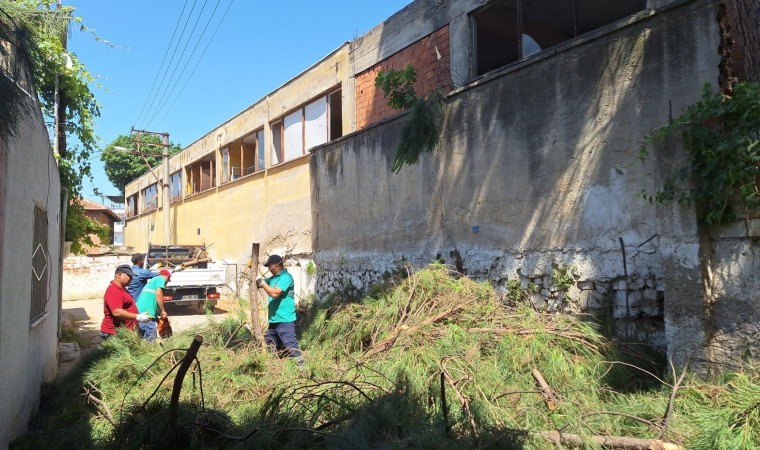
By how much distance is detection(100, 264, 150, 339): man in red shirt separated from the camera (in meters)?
6.18

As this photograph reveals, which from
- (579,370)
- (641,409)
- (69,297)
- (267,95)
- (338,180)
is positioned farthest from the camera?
(69,297)

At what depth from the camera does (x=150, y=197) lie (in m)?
28.7

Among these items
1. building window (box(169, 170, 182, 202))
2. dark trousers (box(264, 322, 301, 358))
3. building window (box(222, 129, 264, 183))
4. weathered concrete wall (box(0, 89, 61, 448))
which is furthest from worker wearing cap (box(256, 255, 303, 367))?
building window (box(169, 170, 182, 202))

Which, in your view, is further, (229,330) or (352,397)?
(229,330)

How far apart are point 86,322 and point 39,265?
25.6 feet

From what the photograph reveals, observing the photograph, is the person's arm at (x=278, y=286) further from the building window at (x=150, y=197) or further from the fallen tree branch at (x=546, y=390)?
the building window at (x=150, y=197)

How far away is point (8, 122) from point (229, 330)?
14.5 ft

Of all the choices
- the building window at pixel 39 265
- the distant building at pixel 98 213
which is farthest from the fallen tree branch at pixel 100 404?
the distant building at pixel 98 213

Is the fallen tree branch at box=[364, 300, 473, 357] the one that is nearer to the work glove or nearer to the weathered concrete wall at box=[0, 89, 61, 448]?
the work glove

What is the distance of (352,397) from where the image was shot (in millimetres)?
3943

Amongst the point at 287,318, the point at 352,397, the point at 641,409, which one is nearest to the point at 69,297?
the point at 287,318

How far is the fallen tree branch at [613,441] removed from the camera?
327cm

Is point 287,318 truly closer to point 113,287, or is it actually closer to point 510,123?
point 113,287

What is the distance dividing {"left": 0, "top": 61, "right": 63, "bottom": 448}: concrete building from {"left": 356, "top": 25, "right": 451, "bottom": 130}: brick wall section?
6.34m
